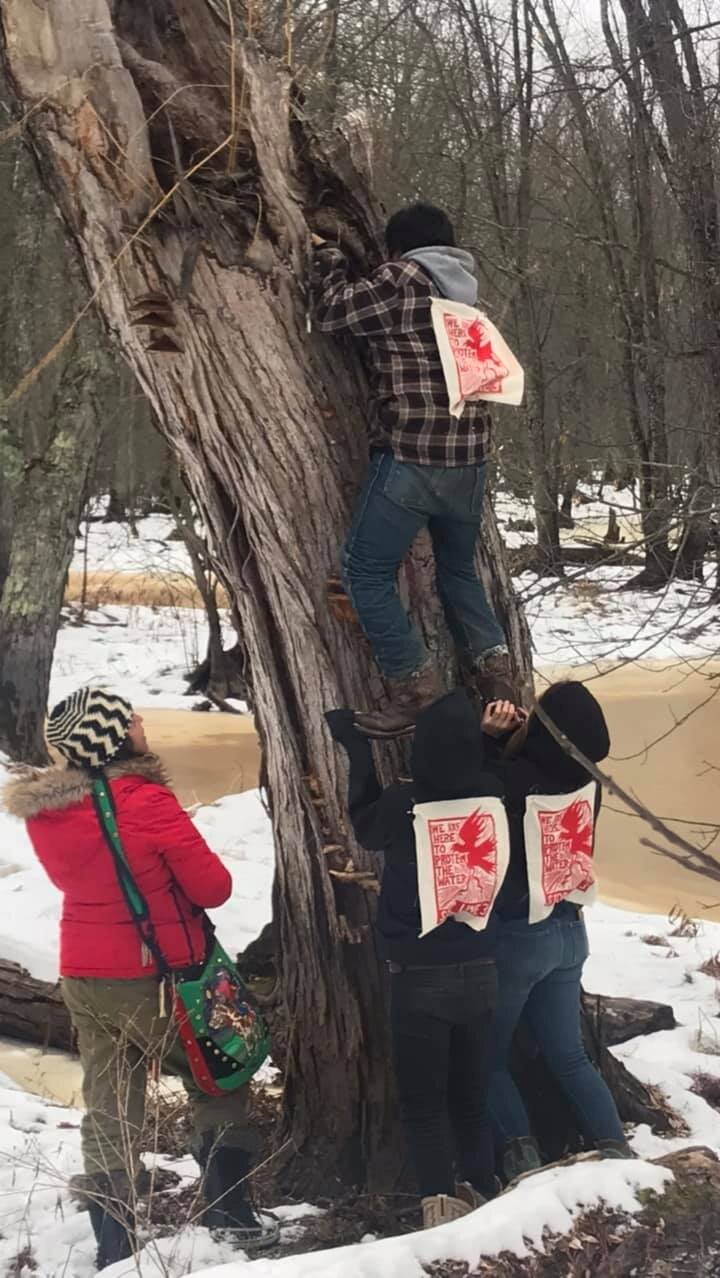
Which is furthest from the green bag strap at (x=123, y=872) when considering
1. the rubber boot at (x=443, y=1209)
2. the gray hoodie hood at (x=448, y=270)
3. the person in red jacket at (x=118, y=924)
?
the gray hoodie hood at (x=448, y=270)

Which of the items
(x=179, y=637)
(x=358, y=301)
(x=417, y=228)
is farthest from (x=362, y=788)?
(x=179, y=637)

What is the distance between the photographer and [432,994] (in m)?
3.03

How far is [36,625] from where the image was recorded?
31.7 feet

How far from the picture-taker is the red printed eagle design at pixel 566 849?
10.5 feet

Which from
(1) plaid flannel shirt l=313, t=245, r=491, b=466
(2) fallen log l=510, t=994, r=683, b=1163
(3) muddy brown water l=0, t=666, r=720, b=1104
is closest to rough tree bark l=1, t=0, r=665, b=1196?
(1) plaid flannel shirt l=313, t=245, r=491, b=466

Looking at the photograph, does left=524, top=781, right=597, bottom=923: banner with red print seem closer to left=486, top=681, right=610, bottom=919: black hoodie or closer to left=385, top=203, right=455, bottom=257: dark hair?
left=486, top=681, right=610, bottom=919: black hoodie

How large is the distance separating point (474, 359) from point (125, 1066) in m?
2.03

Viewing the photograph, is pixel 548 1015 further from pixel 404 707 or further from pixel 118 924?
pixel 118 924

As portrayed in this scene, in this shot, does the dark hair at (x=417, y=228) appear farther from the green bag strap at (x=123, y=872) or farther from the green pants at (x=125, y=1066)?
the green pants at (x=125, y=1066)

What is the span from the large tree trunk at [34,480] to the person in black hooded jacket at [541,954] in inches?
265

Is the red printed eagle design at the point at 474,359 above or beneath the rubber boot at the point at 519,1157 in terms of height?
above

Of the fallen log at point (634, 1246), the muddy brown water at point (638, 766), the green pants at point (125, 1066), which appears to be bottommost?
the muddy brown water at point (638, 766)

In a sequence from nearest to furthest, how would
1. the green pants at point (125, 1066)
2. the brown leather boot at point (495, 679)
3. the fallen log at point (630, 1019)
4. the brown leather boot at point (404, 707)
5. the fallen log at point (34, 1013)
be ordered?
the green pants at point (125, 1066), the brown leather boot at point (404, 707), the brown leather boot at point (495, 679), the fallen log at point (630, 1019), the fallen log at point (34, 1013)

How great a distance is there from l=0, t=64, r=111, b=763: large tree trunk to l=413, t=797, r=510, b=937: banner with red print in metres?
7.01
